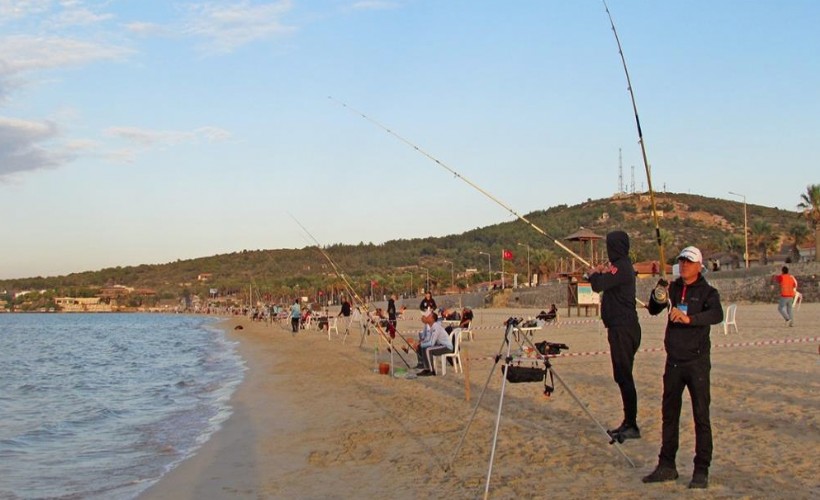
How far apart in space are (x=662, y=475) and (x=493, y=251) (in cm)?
13118

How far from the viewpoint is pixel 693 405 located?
536cm

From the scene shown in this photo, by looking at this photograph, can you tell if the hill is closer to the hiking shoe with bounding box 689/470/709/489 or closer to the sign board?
the sign board

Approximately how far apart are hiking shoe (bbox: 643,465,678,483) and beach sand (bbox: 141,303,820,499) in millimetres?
94

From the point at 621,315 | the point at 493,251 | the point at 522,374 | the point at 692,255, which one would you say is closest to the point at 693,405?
the point at 692,255

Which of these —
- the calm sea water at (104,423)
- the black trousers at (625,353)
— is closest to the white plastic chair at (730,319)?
the calm sea water at (104,423)

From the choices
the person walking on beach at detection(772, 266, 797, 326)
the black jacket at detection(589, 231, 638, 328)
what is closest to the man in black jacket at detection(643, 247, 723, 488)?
the black jacket at detection(589, 231, 638, 328)

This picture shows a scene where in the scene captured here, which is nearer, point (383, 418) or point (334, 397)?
point (383, 418)

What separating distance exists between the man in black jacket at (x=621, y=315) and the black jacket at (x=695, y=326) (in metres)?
1.17

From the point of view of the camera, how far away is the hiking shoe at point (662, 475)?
5.39 m

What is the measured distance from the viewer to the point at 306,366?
18422 millimetres

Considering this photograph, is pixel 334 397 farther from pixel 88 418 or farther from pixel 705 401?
A: pixel 705 401

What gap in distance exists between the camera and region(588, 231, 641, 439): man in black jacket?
6.63m

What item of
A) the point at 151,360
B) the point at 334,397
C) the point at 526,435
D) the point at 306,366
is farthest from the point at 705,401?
the point at 151,360

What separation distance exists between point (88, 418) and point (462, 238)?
476ft
